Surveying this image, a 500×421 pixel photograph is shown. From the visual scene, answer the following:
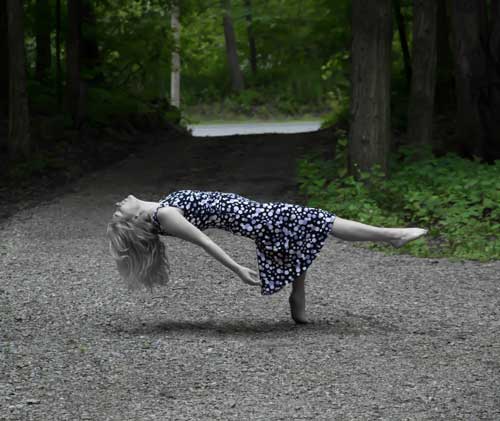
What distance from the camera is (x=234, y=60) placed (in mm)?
40469

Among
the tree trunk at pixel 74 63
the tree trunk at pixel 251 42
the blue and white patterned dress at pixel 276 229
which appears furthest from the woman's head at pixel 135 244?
the tree trunk at pixel 251 42

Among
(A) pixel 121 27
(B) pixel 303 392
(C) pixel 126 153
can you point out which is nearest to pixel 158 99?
(A) pixel 121 27

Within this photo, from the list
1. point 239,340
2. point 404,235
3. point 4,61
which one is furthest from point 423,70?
point 4,61

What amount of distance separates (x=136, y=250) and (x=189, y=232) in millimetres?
499

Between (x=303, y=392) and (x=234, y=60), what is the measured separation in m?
36.2

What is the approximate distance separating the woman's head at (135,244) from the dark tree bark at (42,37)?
52.2ft

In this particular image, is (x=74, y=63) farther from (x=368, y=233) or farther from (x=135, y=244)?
(x=368, y=233)

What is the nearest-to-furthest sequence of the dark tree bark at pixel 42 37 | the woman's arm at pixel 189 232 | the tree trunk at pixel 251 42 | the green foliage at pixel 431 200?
the woman's arm at pixel 189 232 < the green foliage at pixel 431 200 < the dark tree bark at pixel 42 37 < the tree trunk at pixel 251 42

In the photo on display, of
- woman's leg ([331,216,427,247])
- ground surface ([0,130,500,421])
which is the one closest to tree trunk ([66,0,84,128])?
ground surface ([0,130,500,421])

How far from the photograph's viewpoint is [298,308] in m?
6.83

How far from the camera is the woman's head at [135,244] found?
6617mm

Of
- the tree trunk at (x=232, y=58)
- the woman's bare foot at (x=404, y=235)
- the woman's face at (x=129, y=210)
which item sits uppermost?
the woman's face at (x=129, y=210)

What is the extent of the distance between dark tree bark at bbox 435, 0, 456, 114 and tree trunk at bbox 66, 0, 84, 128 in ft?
26.2

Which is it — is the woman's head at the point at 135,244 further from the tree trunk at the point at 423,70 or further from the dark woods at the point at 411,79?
the tree trunk at the point at 423,70
